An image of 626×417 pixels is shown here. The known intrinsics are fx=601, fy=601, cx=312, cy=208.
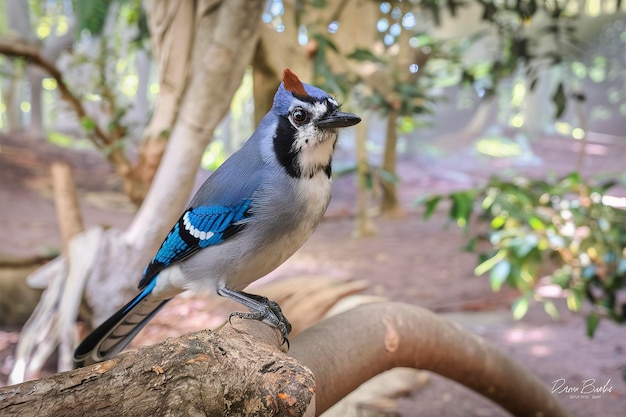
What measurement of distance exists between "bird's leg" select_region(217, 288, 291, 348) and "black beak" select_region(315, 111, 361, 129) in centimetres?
43

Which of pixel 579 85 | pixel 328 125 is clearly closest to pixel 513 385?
pixel 328 125

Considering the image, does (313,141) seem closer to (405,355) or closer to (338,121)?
(338,121)

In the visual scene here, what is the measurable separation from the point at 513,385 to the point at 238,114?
535cm

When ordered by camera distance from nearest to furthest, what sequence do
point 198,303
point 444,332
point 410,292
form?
point 444,332 < point 198,303 < point 410,292

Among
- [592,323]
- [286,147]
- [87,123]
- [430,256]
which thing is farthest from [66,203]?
[430,256]

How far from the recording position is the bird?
129 cm

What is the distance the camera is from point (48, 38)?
6117 millimetres

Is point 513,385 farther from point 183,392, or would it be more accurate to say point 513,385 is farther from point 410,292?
point 410,292

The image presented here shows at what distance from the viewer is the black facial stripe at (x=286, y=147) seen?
1.31 m

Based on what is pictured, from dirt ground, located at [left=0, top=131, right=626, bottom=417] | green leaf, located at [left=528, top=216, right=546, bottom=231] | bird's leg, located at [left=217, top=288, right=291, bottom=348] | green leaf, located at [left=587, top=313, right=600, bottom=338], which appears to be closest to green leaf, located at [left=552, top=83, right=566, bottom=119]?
green leaf, located at [left=528, top=216, right=546, bottom=231]

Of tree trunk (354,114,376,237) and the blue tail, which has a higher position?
the blue tail

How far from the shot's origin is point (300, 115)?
1278 mm

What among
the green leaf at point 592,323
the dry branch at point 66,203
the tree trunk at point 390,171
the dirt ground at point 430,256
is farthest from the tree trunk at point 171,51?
the tree trunk at point 390,171

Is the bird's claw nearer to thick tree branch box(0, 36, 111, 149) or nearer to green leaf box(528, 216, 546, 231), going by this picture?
green leaf box(528, 216, 546, 231)
